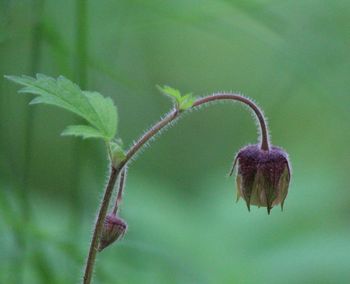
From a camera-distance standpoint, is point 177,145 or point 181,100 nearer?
point 181,100

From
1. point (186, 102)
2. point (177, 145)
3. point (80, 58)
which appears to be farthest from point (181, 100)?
point (177, 145)

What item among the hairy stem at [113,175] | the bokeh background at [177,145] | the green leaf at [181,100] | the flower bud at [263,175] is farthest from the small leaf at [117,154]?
the bokeh background at [177,145]

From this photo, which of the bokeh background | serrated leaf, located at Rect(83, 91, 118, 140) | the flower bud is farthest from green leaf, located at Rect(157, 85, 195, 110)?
the bokeh background

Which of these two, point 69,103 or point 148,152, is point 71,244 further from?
point 148,152

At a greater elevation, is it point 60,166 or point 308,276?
point 60,166

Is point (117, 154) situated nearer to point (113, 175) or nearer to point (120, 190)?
point (113, 175)

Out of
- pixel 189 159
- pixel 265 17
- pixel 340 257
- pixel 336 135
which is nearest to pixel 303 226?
pixel 340 257

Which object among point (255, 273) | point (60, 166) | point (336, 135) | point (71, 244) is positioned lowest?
point (71, 244)
